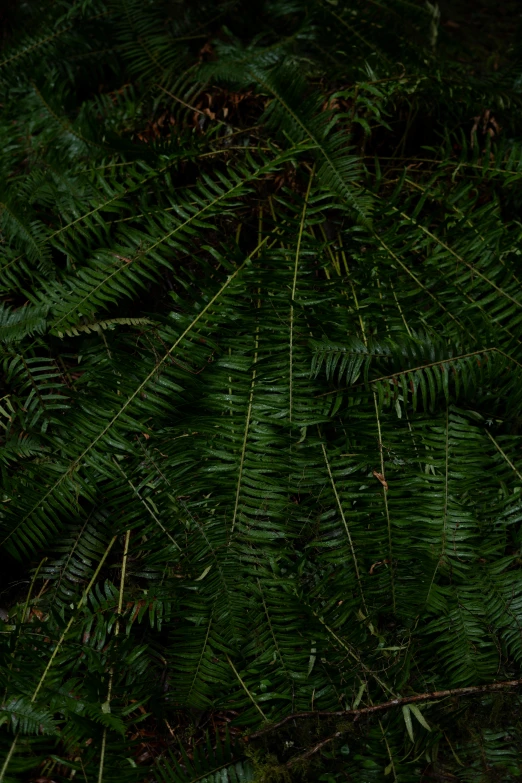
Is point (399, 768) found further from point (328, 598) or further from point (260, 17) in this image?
point (260, 17)

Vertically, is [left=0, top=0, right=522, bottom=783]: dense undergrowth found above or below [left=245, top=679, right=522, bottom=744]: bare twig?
above

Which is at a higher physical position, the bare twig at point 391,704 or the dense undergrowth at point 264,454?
the dense undergrowth at point 264,454

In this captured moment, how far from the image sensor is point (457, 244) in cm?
229

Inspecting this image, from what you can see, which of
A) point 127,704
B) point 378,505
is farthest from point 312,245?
point 127,704

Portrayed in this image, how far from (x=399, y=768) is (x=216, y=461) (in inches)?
38.4

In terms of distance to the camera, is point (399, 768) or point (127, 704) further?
point (127, 704)

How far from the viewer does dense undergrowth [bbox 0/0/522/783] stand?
5.82 feet

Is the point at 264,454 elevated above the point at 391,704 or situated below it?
above

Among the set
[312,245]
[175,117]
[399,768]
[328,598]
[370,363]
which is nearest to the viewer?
[399,768]

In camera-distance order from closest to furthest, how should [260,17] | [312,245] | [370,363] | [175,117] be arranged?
[370,363] → [312,245] → [175,117] → [260,17]

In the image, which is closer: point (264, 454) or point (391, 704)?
point (391, 704)

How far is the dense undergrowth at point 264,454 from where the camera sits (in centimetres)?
177

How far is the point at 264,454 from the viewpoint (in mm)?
1937

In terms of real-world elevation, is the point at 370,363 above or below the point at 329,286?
below
